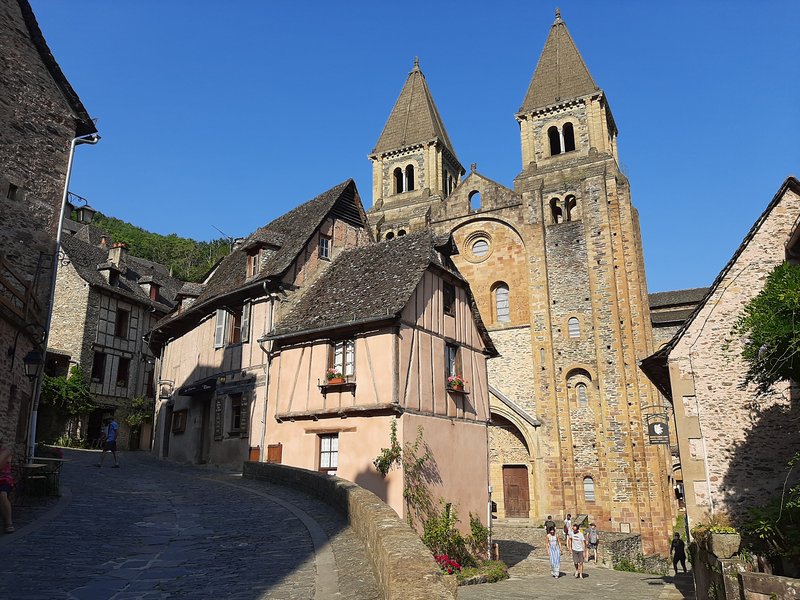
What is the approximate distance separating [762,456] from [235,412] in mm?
13273

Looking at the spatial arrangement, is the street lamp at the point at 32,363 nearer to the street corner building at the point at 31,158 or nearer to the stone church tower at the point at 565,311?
the street corner building at the point at 31,158

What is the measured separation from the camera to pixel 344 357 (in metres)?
15.1

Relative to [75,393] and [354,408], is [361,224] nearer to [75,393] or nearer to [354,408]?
[354,408]

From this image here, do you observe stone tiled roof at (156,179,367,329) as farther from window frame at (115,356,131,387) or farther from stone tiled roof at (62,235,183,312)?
window frame at (115,356,131,387)

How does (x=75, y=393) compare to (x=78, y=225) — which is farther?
(x=78, y=225)

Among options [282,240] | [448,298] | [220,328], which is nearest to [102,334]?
[220,328]

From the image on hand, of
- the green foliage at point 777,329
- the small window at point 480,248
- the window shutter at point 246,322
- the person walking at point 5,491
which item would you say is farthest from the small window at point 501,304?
the person walking at point 5,491

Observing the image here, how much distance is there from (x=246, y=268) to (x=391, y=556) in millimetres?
16228

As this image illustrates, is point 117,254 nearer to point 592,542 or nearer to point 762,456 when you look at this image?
point 592,542

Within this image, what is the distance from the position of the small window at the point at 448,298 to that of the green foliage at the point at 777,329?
9.50m

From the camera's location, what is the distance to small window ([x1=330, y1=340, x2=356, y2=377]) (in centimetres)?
1488

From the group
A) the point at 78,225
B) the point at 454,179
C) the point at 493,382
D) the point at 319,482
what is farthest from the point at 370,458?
the point at 78,225

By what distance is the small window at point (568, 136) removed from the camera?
2979cm

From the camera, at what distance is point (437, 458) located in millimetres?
14961
